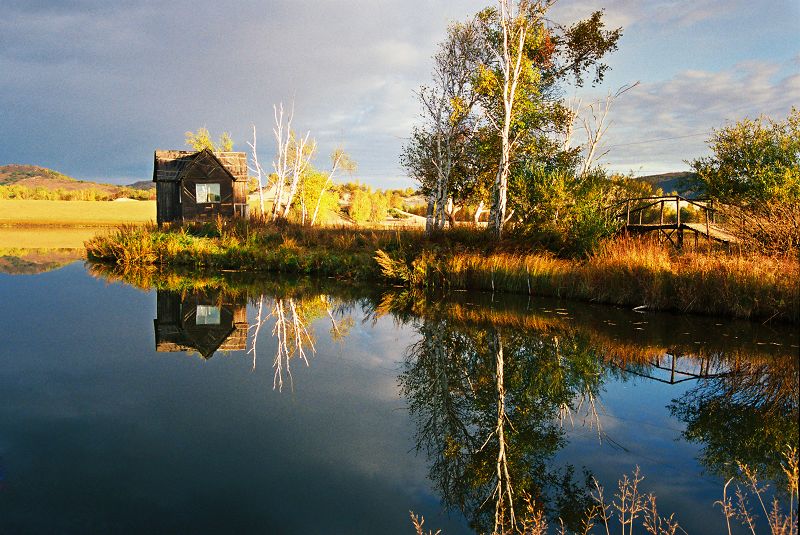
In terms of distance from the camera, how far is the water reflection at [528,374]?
4.98 m

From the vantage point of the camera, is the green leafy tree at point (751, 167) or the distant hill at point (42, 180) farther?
the distant hill at point (42, 180)

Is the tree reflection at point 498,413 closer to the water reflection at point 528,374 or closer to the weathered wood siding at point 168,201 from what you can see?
the water reflection at point 528,374

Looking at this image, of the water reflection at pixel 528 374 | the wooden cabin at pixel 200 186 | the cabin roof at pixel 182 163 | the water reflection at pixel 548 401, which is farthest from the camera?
the cabin roof at pixel 182 163

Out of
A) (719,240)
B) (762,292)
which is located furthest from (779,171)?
(762,292)

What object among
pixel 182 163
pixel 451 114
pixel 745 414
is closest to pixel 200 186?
pixel 182 163

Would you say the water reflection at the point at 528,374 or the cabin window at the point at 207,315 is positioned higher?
the cabin window at the point at 207,315

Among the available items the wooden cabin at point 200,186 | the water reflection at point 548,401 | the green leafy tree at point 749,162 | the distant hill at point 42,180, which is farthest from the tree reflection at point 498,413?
the distant hill at point 42,180

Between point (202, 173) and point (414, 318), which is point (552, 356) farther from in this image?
point (202, 173)

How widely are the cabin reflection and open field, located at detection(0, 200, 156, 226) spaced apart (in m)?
44.7

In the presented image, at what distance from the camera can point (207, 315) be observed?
12.6m

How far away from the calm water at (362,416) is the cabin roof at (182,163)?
2654 cm

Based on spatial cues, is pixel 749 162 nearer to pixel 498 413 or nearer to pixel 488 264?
pixel 488 264

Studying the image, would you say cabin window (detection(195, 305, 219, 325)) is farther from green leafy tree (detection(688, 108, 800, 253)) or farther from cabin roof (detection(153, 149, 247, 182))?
cabin roof (detection(153, 149, 247, 182))

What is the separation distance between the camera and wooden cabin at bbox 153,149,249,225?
3656cm
